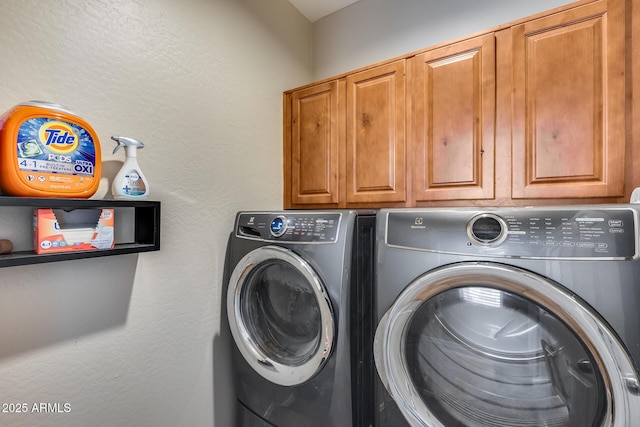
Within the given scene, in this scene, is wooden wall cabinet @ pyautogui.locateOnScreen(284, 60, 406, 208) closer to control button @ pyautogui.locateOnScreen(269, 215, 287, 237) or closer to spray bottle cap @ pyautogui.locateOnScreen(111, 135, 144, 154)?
control button @ pyautogui.locateOnScreen(269, 215, 287, 237)

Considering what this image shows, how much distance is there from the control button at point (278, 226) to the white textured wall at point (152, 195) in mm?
349

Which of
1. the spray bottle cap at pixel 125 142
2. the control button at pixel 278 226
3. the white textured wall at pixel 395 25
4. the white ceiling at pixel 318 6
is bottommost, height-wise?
the control button at pixel 278 226

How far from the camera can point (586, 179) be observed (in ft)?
3.41

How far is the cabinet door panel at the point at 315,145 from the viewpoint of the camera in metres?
1.65

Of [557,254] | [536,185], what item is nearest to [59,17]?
[557,254]

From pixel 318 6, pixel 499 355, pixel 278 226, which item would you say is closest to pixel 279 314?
pixel 278 226

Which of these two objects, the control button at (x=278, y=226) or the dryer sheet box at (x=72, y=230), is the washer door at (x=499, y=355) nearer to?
the control button at (x=278, y=226)

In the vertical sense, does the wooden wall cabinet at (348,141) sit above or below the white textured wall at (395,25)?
below

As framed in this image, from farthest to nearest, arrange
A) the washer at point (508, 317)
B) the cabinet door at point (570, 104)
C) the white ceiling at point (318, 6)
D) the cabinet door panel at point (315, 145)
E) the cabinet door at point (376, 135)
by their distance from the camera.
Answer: the white ceiling at point (318, 6) → the cabinet door panel at point (315, 145) → the cabinet door at point (376, 135) → the cabinet door at point (570, 104) → the washer at point (508, 317)

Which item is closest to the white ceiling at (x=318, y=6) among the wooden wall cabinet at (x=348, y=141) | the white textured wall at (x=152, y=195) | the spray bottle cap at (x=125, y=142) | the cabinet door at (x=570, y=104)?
the white textured wall at (x=152, y=195)

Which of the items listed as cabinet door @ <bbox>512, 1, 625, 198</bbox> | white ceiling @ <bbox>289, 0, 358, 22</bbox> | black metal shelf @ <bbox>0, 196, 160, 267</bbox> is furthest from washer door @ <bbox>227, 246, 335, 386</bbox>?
white ceiling @ <bbox>289, 0, 358, 22</bbox>

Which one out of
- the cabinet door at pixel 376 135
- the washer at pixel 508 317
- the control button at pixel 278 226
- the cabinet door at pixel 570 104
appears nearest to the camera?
the washer at pixel 508 317

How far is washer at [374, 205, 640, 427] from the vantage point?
2.30ft

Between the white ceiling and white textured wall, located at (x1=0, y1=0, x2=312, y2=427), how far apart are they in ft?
0.94
